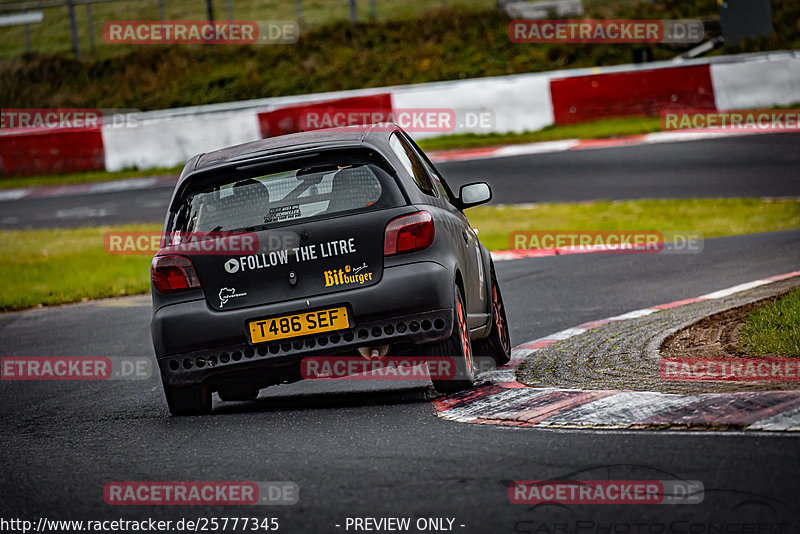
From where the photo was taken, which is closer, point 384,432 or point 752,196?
point 384,432

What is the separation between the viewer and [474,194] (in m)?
8.20

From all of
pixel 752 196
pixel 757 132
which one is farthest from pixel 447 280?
pixel 757 132

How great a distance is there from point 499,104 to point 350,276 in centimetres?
1777

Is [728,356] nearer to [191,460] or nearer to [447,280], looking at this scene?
[447,280]

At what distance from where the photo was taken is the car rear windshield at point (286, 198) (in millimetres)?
6961

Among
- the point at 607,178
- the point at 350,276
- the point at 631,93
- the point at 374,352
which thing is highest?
the point at 631,93

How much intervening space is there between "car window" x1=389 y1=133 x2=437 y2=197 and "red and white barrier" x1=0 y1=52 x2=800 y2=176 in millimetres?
16224

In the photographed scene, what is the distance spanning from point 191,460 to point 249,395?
7.62 feet

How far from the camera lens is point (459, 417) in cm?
636

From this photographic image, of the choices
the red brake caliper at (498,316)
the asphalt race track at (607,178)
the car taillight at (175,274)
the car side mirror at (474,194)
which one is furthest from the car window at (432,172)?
the asphalt race track at (607,178)

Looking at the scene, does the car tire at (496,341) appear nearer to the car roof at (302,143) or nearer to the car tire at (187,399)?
the car roof at (302,143)

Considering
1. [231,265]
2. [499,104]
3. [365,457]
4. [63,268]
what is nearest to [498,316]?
[231,265]

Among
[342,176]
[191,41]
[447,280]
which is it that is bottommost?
[447,280]

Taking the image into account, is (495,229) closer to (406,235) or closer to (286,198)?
(286,198)
